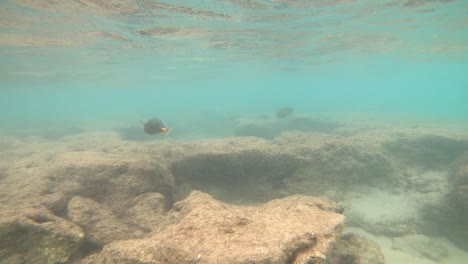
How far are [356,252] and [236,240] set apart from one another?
3120mm

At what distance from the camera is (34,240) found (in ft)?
12.7

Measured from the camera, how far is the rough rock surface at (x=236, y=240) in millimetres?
2771

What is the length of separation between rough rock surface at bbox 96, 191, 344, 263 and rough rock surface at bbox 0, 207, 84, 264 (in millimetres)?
1003

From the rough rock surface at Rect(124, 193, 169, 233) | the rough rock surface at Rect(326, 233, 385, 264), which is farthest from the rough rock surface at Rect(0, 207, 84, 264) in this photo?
the rough rock surface at Rect(326, 233, 385, 264)

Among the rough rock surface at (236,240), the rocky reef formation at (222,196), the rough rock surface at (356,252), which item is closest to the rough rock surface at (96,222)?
the rocky reef formation at (222,196)

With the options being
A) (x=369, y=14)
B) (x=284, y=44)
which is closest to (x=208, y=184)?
(x=369, y=14)

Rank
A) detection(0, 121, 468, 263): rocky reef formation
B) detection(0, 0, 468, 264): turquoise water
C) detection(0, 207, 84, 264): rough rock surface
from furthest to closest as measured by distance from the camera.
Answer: detection(0, 0, 468, 264): turquoise water
detection(0, 207, 84, 264): rough rock surface
detection(0, 121, 468, 263): rocky reef formation

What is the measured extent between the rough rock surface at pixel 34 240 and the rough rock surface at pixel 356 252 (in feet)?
Result: 13.8

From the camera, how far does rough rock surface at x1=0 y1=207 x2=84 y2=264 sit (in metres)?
3.74

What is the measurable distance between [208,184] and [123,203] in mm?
2881

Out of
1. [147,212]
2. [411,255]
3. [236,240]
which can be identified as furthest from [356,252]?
[147,212]

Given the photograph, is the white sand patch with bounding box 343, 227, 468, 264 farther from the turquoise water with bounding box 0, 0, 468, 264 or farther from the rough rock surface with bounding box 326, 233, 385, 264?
the rough rock surface with bounding box 326, 233, 385, 264

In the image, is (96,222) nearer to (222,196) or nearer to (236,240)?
(236,240)

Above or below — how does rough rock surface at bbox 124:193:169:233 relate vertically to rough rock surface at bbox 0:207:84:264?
below
